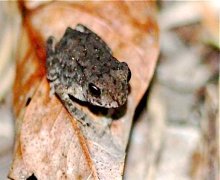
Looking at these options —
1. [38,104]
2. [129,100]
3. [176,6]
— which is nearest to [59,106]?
[38,104]

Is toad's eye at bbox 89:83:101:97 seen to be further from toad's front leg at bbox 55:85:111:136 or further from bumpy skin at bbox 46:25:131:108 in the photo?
toad's front leg at bbox 55:85:111:136

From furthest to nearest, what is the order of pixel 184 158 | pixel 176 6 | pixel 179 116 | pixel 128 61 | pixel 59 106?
pixel 176 6
pixel 179 116
pixel 184 158
pixel 128 61
pixel 59 106

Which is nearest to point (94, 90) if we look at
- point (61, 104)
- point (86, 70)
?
point (86, 70)

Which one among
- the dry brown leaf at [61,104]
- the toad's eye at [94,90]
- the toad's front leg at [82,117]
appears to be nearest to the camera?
the dry brown leaf at [61,104]

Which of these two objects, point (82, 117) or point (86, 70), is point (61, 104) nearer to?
point (82, 117)

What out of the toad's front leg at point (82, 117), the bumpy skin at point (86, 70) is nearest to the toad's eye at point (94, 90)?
the bumpy skin at point (86, 70)

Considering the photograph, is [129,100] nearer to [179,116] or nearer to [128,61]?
[128,61]

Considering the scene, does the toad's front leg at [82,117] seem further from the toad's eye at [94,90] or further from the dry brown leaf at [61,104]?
the toad's eye at [94,90]

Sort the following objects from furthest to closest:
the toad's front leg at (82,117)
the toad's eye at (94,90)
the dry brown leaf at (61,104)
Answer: the toad's eye at (94,90), the toad's front leg at (82,117), the dry brown leaf at (61,104)
